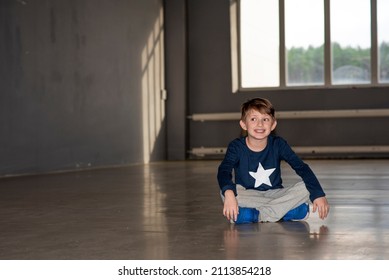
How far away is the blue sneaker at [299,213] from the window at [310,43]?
8.97 meters

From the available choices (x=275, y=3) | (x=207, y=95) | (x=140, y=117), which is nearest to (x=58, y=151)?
(x=140, y=117)

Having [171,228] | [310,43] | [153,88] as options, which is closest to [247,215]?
[171,228]

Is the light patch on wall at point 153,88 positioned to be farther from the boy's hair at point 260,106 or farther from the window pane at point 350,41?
the boy's hair at point 260,106

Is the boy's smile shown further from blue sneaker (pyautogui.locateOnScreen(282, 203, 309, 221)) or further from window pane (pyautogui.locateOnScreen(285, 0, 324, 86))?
window pane (pyautogui.locateOnScreen(285, 0, 324, 86))

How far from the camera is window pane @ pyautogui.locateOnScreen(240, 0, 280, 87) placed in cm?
1227

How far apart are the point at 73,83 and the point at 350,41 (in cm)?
527

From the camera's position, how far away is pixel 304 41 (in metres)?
12.2

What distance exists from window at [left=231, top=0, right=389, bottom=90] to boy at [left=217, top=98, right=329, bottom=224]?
896cm

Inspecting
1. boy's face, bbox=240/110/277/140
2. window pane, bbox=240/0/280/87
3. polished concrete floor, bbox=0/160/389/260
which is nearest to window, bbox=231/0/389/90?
window pane, bbox=240/0/280/87

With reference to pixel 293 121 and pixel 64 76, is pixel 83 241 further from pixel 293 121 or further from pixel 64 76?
pixel 293 121

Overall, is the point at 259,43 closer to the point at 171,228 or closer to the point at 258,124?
the point at 258,124

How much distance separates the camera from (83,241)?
276 cm

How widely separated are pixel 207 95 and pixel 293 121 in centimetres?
166

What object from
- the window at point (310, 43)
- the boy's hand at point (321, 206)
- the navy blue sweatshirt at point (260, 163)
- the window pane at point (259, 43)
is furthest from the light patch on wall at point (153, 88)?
the boy's hand at point (321, 206)
